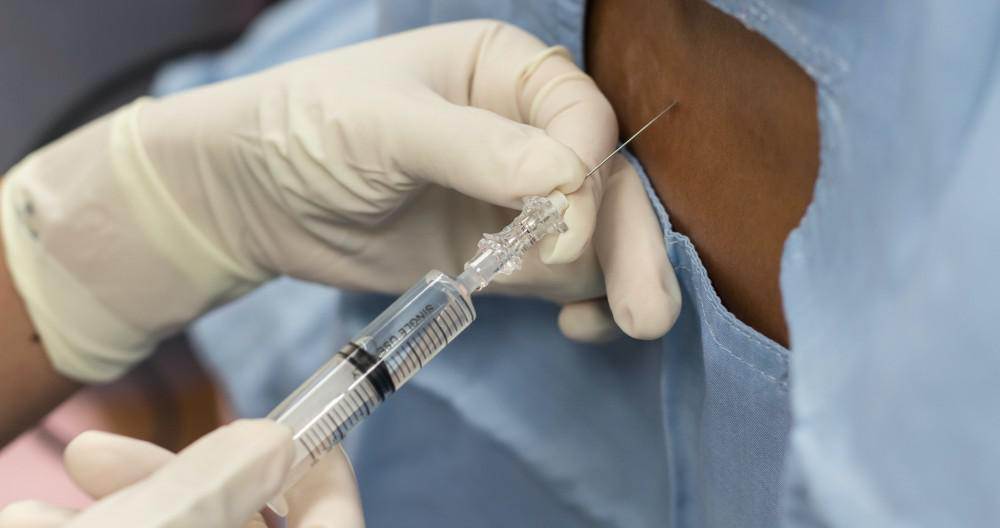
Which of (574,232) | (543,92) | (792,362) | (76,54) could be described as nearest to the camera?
(792,362)

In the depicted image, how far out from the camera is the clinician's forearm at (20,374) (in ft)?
3.22

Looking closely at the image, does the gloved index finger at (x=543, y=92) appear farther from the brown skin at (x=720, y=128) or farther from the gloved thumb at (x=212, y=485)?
the gloved thumb at (x=212, y=485)

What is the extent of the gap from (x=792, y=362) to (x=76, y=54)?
4.81ft

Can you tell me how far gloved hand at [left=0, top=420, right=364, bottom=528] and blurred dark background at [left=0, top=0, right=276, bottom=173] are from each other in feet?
3.59

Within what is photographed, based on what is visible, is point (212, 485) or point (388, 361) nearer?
point (212, 485)

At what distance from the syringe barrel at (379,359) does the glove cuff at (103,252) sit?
0.29 metres

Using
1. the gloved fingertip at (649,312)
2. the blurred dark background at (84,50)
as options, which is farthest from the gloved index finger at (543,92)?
the blurred dark background at (84,50)

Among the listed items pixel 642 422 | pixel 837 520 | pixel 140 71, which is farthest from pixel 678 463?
pixel 140 71

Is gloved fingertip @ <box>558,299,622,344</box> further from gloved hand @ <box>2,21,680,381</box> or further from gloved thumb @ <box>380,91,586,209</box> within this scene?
gloved thumb @ <box>380,91,586,209</box>

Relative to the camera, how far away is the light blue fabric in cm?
43

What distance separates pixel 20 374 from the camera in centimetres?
100

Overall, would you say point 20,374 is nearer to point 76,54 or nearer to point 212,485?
point 212,485

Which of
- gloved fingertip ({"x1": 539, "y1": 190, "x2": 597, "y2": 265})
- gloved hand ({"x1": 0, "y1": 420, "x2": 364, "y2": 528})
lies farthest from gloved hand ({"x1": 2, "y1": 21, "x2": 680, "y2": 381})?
gloved hand ({"x1": 0, "y1": 420, "x2": 364, "y2": 528})

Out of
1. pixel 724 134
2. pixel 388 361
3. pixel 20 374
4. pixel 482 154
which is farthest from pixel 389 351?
pixel 20 374
